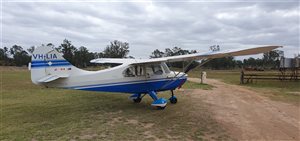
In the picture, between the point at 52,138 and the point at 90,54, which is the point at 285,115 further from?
the point at 90,54

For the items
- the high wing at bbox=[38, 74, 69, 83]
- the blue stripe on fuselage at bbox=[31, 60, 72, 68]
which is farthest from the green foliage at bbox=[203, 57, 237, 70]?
the high wing at bbox=[38, 74, 69, 83]

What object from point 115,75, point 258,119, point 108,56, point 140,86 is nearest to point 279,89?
point 258,119

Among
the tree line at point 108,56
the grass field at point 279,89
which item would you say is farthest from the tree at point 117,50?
the grass field at point 279,89

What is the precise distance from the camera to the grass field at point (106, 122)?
6.49 m

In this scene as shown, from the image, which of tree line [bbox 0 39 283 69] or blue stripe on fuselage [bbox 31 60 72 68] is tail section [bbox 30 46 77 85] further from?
tree line [bbox 0 39 283 69]

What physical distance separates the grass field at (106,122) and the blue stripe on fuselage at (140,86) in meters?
0.80

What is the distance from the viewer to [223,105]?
1103 cm

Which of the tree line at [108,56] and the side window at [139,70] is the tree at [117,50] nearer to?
the tree line at [108,56]

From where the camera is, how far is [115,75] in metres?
10.1

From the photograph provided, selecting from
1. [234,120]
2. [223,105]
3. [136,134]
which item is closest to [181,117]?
[234,120]

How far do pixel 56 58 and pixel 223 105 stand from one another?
746 centimetres

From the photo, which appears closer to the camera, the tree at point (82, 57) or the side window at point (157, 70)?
the side window at point (157, 70)

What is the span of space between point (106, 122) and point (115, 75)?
8.54 feet

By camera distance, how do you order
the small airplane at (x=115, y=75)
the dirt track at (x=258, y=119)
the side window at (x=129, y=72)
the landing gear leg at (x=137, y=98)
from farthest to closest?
the landing gear leg at (x=137, y=98) < the side window at (x=129, y=72) < the small airplane at (x=115, y=75) < the dirt track at (x=258, y=119)
